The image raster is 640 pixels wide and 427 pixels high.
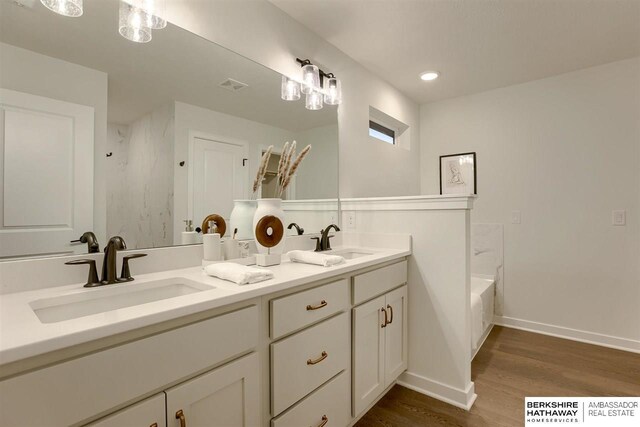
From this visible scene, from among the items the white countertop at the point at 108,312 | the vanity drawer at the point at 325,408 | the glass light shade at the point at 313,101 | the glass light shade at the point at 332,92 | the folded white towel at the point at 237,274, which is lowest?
the vanity drawer at the point at 325,408

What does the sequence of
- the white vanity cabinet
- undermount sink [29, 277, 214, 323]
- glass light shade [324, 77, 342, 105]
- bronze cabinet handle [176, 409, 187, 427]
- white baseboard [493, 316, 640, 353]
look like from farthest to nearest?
1. white baseboard [493, 316, 640, 353]
2. glass light shade [324, 77, 342, 105]
3. the white vanity cabinet
4. undermount sink [29, 277, 214, 323]
5. bronze cabinet handle [176, 409, 187, 427]

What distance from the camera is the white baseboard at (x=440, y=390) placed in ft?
6.06

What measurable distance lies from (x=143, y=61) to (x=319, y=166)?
124 centimetres

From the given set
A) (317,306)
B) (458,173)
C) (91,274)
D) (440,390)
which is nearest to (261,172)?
(317,306)

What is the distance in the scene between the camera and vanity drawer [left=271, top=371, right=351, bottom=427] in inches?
48.0

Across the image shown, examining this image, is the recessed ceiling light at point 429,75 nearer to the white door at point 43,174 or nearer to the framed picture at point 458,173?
the framed picture at point 458,173

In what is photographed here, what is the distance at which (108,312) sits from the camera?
0.83m

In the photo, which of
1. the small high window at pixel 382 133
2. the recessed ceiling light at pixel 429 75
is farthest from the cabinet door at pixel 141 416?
the recessed ceiling light at pixel 429 75

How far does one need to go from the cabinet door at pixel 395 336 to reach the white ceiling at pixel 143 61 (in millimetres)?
1309

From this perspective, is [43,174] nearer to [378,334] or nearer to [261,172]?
[261,172]

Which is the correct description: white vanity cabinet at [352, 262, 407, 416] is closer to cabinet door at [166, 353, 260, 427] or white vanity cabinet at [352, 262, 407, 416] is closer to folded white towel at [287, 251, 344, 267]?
folded white towel at [287, 251, 344, 267]

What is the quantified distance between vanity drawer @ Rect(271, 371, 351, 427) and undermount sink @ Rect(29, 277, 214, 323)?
594 millimetres

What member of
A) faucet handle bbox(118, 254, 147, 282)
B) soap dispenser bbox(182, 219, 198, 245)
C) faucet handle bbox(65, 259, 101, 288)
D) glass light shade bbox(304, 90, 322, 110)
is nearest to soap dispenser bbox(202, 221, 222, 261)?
soap dispenser bbox(182, 219, 198, 245)

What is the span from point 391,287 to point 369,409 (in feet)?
2.31
